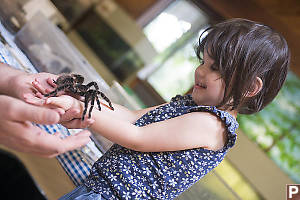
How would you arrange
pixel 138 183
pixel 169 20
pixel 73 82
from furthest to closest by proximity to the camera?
pixel 169 20, pixel 138 183, pixel 73 82

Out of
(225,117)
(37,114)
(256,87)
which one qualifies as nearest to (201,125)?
(225,117)

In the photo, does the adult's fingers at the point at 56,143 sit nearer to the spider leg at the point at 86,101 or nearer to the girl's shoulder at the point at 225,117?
the spider leg at the point at 86,101

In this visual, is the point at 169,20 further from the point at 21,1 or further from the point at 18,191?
the point at 18,191

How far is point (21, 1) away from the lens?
4.39 ft

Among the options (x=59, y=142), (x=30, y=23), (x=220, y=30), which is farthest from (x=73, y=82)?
(x=30, y=23)

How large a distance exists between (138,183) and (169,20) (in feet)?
4.49

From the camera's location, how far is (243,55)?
0.76m

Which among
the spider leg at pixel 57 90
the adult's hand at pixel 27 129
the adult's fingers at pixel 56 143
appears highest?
the spider leg at pixel 57 90

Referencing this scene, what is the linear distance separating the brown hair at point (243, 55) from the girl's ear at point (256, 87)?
0.04ft

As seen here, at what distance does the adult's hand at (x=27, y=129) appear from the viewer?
0.50m

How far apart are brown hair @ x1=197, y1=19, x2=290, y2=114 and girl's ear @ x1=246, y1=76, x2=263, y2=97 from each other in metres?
0.01

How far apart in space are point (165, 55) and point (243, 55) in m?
1.31

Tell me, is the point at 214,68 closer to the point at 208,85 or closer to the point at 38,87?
the point at 208,85

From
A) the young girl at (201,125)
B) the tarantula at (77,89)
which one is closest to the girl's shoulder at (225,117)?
the young girl at (201,125)
